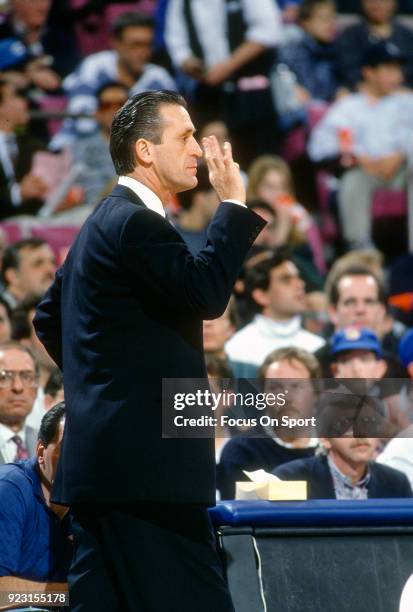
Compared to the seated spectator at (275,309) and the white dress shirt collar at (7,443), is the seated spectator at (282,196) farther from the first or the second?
the white dress shirt collar at (7,443)

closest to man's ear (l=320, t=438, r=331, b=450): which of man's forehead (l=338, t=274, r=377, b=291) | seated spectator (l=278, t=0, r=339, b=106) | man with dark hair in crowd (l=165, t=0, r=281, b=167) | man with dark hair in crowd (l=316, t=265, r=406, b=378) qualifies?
man with dark hair in crowd (l=316, t=265, r=406, b=378)

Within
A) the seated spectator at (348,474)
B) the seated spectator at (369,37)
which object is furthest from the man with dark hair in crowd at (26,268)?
the seated spectator at (369,37)

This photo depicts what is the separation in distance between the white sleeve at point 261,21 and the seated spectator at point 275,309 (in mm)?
2656

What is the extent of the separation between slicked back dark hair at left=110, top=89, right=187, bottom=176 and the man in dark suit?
152 millimetres

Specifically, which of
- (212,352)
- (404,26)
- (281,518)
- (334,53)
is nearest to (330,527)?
(281,518)

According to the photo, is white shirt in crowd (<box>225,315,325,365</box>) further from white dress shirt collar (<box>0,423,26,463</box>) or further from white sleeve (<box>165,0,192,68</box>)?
white sleeve (<box>165,0,192,68</box>)

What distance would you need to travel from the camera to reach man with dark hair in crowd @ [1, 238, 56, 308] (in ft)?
22.8

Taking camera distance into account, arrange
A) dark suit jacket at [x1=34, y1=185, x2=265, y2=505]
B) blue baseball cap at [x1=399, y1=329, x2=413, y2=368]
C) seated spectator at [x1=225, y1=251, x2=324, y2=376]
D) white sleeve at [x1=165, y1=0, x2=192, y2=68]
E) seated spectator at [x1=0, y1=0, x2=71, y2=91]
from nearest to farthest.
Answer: dark suit jacket at [x1=34, y1=185, x2=265, y2=505] → blue baseball cap at [x1=399, y1=329, x2=413, y2=368] → seated spectator at [x1=225, y1=251, x2=324, y2=376] → seated spectator at [x1=0, y1=0, x2=71, y2=91] → white sleeve at [x1=165, y1=0, x2=192, y2=68]

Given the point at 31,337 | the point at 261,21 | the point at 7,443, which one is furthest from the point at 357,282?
the point at 261,21

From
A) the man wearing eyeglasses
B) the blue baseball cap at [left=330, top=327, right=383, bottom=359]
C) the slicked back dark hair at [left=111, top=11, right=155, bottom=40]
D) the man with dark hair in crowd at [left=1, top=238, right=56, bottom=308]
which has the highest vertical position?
the slicked back dark hair at [left=111, top=11, right=155, bottom=40]

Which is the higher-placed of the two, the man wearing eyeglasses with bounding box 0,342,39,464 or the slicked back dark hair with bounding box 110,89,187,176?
the slicked back dark hair with bounding box 110,89,187,176

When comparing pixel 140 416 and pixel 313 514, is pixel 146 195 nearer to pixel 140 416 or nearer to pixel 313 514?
Answer: pixel 140 416

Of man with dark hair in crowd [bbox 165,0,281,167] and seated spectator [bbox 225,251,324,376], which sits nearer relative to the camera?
seated spectator [bbox 225,251,324,376]

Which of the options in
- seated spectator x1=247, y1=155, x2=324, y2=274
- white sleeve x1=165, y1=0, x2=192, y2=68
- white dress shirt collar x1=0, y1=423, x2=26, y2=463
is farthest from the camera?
white sleeve x1=165, y1=0, x2=192, y2=68
